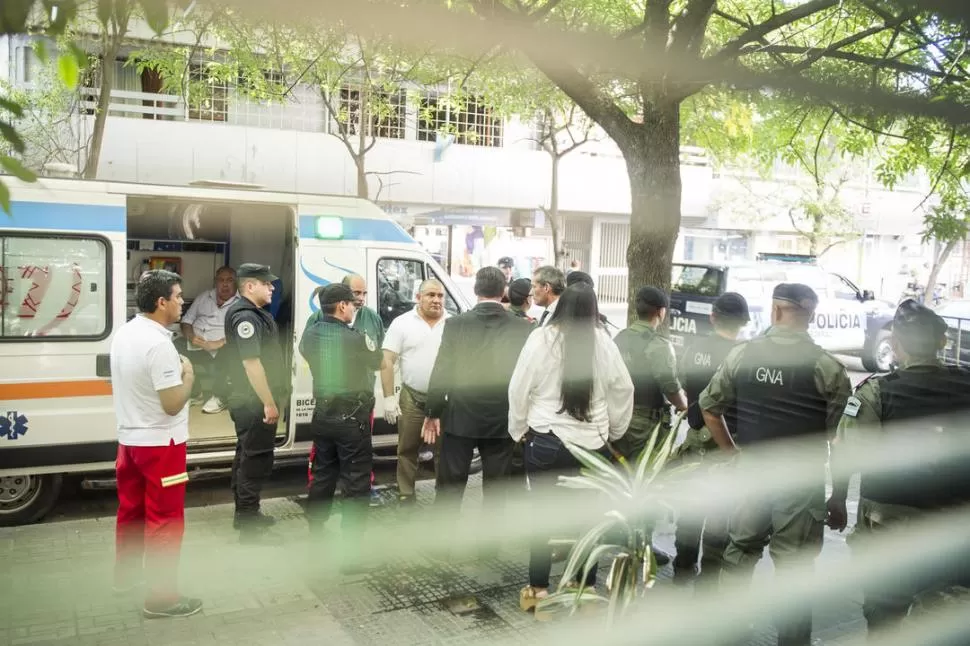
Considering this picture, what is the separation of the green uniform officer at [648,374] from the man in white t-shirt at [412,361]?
1.57m

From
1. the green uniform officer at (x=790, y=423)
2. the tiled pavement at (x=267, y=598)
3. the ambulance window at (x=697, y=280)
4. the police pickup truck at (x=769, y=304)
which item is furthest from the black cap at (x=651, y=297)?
the ambulance window at (x=697, y=280)

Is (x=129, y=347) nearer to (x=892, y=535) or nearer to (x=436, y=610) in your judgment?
(x=436, y=610)

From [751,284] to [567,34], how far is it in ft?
45.3

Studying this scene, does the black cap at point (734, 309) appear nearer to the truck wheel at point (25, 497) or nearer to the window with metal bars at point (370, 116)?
the truck wheel at point (25, 497)

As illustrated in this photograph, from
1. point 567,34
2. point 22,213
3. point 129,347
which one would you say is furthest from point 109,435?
point 567,34

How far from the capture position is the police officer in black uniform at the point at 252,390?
532 cm

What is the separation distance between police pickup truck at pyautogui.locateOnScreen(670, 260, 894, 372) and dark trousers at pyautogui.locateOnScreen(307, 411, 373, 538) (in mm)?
9099

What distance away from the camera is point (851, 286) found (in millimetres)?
15539

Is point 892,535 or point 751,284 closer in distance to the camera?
point 892,535

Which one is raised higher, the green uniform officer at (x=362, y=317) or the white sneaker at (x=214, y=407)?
the green uniform officer at (x=362, y=317)

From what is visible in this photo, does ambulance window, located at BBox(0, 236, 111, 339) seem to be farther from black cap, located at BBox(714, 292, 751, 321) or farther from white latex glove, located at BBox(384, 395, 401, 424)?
black cap, located at BBox(714, 292, 751, 321)

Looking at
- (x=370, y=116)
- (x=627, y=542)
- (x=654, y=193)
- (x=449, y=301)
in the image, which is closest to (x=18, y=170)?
(x=627, y=542)

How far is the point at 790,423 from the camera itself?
399 centimetres

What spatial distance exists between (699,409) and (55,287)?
4510mm
